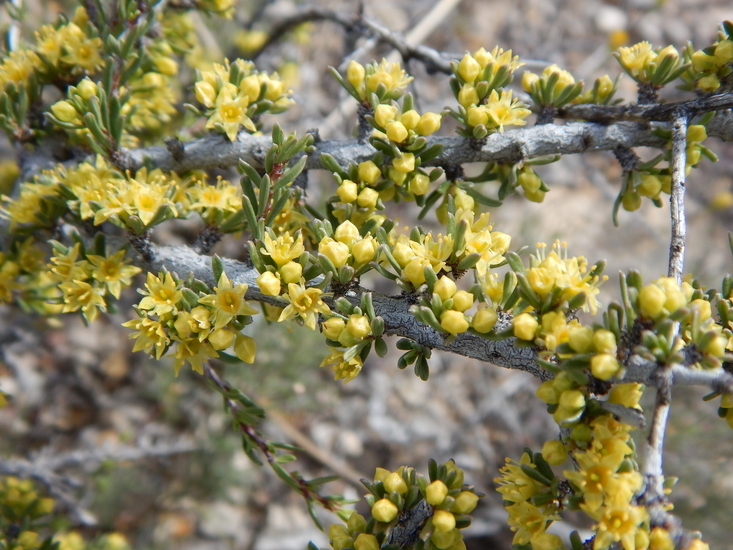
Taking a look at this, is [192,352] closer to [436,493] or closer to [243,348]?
[243,348]

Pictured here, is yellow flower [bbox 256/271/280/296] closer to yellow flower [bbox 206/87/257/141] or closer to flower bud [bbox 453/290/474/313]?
flower bud [bbox 453/290/474/313]

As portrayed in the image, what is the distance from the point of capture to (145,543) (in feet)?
15.3

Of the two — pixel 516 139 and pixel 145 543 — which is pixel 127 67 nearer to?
pixel 516 139

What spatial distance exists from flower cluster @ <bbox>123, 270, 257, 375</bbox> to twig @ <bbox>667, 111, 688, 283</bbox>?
1.33 m

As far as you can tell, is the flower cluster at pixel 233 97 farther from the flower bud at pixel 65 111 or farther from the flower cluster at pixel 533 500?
the flower cluster at pixel 533 500

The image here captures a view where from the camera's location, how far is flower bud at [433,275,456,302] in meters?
1.60

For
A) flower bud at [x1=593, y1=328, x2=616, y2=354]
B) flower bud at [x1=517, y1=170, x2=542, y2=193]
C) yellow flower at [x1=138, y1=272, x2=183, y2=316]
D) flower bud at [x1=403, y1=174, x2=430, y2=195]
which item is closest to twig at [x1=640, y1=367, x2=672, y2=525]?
flower bud at [x1=593, y1=328, x2=616, y2=354]

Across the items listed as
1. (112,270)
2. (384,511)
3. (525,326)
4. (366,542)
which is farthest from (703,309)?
(112,270)

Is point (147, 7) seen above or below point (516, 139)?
above

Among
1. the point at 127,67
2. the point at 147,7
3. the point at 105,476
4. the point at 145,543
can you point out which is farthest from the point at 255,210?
the point at 145,543

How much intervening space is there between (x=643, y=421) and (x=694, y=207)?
671 centimetres

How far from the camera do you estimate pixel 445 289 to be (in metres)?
1.60

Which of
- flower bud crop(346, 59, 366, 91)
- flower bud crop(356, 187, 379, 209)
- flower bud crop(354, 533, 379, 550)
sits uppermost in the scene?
flower bud crop(346, 59, 366, 91)

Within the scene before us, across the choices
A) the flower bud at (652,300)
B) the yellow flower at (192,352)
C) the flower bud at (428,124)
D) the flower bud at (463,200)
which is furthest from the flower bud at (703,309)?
the yellow flower at (192,352)
